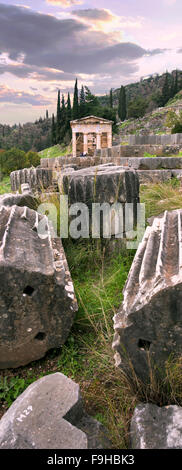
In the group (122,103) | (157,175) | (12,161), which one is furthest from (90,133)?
(122,103)

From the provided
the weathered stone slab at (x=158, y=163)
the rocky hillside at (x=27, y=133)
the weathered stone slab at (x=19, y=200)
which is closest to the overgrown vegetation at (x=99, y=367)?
the weathered stone slab at (x=19, y=200)

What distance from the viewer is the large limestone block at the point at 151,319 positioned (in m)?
1.72

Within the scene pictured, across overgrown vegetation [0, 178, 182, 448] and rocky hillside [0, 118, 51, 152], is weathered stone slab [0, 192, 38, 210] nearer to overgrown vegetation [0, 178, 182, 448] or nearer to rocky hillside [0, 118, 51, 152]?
overgrown vegetation [0, 178, 182, 448]

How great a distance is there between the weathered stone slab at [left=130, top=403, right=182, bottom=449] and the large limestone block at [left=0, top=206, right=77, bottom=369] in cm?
80

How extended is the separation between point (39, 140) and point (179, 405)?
216 ft

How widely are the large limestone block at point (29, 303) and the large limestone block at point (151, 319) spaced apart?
0.48 m

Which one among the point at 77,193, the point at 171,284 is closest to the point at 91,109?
the point at 77,193

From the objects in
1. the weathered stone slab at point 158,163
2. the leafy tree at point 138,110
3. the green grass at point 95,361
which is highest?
the leafy tree at point 138,110

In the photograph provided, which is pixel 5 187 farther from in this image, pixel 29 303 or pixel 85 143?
pixel 85 143

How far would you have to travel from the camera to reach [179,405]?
1755 mm

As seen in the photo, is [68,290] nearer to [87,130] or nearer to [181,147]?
[181,147]

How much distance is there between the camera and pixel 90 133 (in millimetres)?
26391

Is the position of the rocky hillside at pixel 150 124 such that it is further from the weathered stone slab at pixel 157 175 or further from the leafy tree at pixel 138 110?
the weathered stone slab at pixel 157 175

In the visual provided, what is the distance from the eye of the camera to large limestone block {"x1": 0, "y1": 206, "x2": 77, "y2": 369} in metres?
2.07
